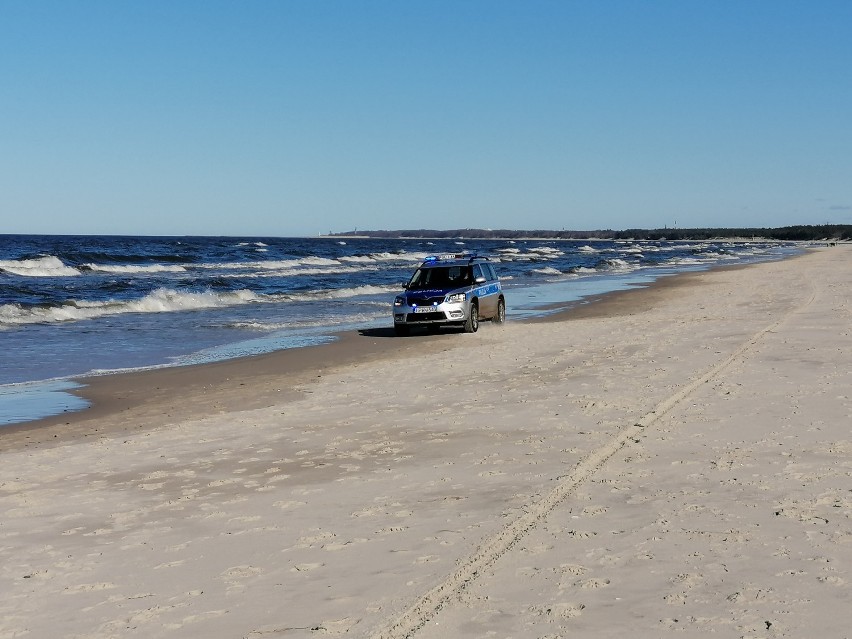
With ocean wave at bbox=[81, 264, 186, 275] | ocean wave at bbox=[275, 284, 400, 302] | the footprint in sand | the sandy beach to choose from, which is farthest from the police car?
ocean wave at bbox=[81, 264, 186, 275]

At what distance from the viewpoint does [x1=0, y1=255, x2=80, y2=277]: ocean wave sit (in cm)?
5591

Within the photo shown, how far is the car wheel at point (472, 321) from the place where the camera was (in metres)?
22.0

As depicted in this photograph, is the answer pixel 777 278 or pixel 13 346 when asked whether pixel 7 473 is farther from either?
pixel 777 278

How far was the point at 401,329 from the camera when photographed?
22406 mm

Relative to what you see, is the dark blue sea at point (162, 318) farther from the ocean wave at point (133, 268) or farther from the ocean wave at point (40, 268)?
the ocean wave at point (133, 268)

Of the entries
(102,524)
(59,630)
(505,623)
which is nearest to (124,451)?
(102,524)

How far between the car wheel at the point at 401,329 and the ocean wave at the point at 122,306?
10440mm

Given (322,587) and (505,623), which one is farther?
(322,587)

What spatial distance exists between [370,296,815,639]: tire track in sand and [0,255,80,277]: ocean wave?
5034 centimetres

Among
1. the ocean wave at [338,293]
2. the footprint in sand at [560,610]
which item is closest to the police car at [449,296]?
the ocean wave at [338,293]

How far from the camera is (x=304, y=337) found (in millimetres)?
22109

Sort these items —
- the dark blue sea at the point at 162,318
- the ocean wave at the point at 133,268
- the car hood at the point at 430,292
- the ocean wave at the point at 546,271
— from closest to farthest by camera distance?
the dark blue sea at the point at 162,318, the car hood at the point at 430,292, the ocean wave at the point at 133,268, the ocean wave at the point at 546,271

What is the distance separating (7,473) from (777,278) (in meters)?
39.9

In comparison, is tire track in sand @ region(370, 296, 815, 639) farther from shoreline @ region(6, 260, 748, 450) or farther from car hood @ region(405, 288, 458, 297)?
car hood @ region(405, 288, 458, 297)
